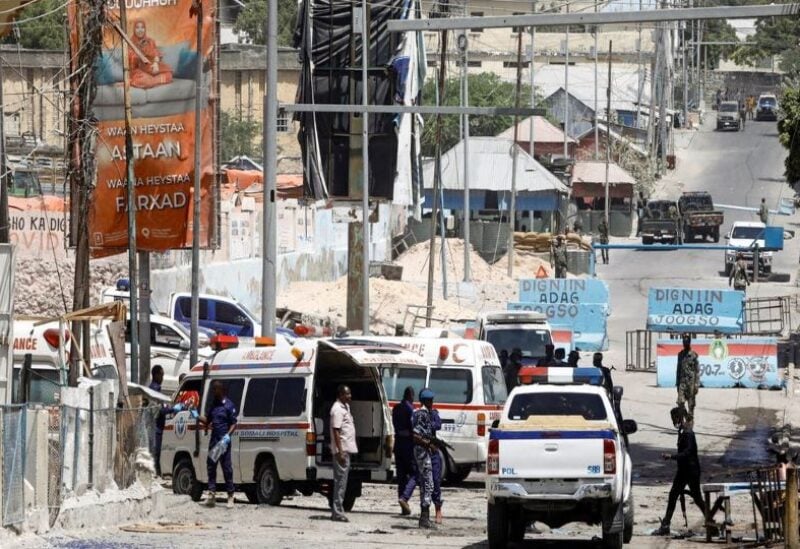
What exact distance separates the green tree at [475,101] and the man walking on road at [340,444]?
253 ft

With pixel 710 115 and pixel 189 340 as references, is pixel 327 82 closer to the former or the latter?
pixel 189 340

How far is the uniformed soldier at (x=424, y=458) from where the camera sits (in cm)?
2033

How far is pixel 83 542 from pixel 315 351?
5.54 m

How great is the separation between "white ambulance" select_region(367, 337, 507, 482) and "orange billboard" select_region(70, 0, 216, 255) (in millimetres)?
8212

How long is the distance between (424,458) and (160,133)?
13762mm

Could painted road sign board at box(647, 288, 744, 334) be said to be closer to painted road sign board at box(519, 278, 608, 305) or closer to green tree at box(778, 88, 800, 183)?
painted road sign board at box(519, 278, 608, 305)

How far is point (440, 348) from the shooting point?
25359 millimetres

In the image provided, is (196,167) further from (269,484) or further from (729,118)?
(729,118)

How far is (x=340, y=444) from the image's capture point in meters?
20.6

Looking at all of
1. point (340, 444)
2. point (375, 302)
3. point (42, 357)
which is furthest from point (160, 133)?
point (375, 302)

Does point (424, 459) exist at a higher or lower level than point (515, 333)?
lower

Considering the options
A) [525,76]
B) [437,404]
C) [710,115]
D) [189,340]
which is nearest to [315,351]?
[437,404]

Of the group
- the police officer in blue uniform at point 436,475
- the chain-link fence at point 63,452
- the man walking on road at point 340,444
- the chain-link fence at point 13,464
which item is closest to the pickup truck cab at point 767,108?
the police officer in blue uniform at point 436,475

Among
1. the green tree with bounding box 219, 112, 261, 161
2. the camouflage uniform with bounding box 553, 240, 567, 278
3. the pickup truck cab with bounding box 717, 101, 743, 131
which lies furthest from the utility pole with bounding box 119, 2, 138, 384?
the pickup truck cab with bounding box 717, 101, 743, 131
